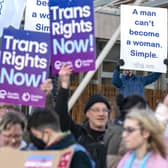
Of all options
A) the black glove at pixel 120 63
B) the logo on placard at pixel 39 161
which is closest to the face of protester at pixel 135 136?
the logo on placard at pixel 39 161

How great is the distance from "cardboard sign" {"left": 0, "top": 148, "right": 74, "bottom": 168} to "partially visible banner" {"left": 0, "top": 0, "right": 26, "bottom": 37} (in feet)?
14.8

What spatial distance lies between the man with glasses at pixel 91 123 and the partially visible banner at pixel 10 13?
3.09m

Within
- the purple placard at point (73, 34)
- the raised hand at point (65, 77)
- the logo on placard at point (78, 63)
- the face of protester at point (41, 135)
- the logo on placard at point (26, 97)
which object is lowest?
the face of protester at point (41, 135)

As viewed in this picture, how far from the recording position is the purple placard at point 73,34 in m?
6.61

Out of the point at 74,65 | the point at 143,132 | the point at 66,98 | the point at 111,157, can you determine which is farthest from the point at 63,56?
the point at 143,132

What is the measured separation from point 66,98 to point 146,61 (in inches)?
134

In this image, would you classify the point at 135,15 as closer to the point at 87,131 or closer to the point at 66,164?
the point at 87,131

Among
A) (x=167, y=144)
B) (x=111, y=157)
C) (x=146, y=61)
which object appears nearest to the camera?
(x=167, y=144)

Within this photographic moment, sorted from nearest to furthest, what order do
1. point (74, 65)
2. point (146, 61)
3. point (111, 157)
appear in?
point (111, 157), point (74, 65), point (146, 61)

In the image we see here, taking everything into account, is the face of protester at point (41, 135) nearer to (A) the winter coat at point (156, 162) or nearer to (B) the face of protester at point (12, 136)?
(B) the face of protester at point (12, 136)

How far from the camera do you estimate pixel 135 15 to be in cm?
868

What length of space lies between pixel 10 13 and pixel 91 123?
11.7 feet

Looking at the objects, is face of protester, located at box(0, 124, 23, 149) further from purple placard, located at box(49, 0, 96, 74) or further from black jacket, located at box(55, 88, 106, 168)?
purple placard, located at box(49, 0, 96, 74)

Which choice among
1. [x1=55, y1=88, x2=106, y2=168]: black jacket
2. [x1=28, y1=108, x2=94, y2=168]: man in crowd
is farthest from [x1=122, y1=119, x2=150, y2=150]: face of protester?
[x1=55, y1=88, x2=106, y2=168]: black jacket
